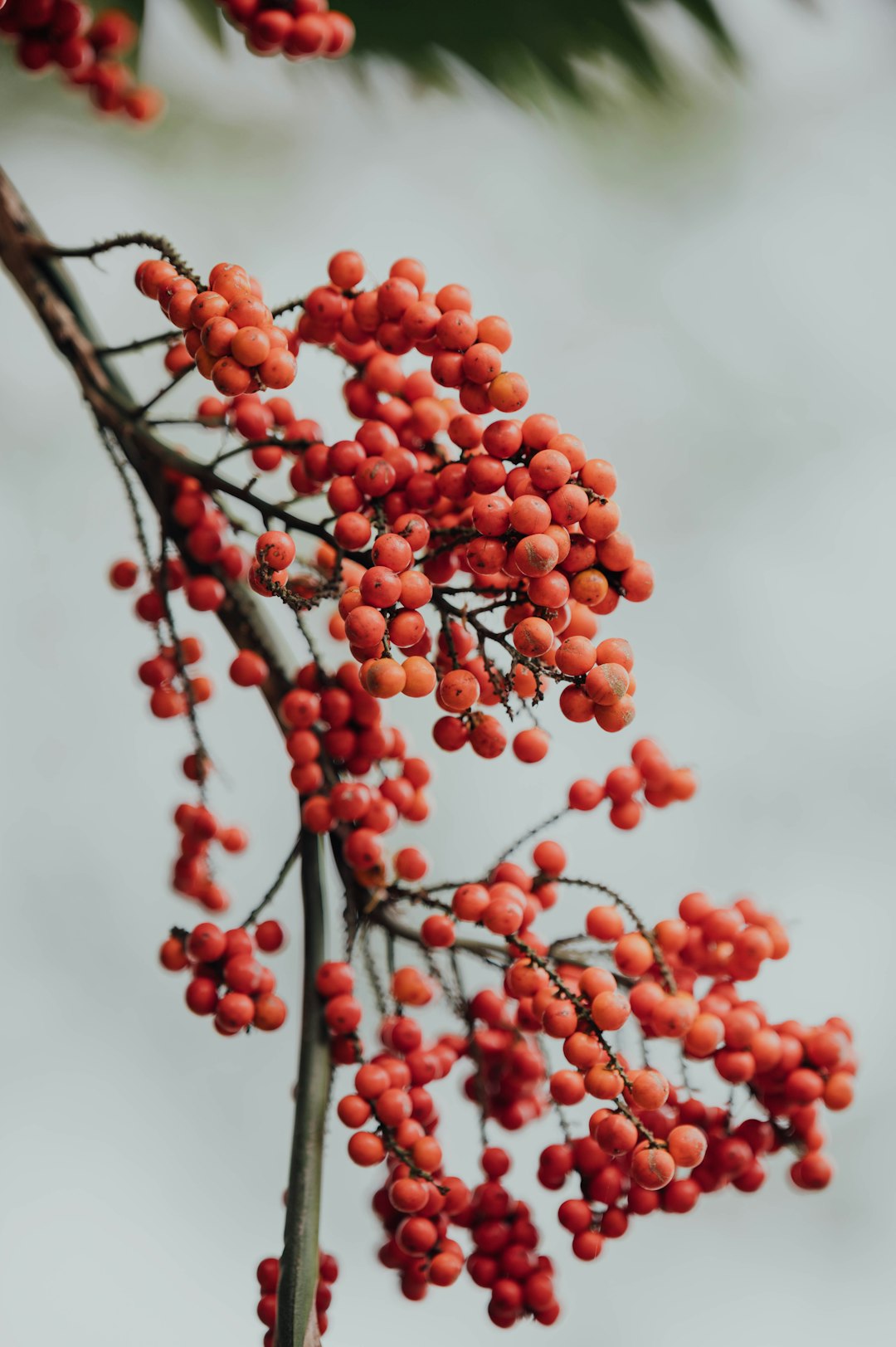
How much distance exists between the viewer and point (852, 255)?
1.10 meters

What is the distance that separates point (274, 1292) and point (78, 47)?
715 mm

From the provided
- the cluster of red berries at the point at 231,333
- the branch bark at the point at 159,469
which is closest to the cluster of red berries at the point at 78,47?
the branch bark at the point at 159,469

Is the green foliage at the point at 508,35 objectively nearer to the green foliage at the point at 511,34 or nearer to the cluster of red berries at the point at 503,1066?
the green foliage at the point at 511,34

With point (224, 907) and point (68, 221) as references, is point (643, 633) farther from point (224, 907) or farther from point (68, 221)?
point (68, 221)

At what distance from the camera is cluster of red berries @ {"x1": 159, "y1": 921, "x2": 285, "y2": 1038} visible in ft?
1.98

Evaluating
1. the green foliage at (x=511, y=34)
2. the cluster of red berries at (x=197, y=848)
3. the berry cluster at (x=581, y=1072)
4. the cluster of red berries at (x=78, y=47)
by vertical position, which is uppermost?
the green foliage at (x=511, y=34)

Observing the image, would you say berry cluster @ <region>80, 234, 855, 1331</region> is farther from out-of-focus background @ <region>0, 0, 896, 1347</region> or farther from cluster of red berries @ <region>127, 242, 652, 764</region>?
out-of-focus background @ <region>0, 0, 896, 1347</region>

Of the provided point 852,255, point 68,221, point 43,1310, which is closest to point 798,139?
point 852,255

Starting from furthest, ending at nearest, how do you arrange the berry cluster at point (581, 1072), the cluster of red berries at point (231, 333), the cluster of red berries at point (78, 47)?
the cluster of red berries at point (78, 47) → the berry cluster at point (581, 1072) → the cluster of red berries at point (231, 333)

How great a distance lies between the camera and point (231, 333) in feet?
1.54

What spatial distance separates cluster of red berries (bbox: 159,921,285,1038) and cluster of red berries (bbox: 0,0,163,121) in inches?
20.7

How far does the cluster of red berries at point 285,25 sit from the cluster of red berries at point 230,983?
0.47 m

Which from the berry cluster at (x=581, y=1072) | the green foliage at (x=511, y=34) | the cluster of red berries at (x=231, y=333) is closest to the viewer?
the cluster of red berries at (x=231, y=333)

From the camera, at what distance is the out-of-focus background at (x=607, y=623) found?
3.29 ft
